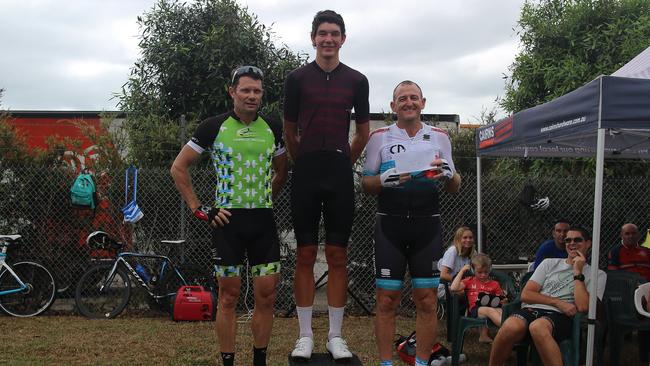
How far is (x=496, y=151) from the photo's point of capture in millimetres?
6434

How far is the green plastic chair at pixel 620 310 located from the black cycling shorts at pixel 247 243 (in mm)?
2571

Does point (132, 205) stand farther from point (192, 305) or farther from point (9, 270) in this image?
point (9, 270)

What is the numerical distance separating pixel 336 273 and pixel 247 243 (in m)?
0.52

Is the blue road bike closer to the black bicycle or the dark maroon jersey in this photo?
the black bicycle

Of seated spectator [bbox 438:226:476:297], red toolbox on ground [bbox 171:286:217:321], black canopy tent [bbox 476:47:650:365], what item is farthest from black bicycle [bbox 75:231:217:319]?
black canopy tent [bbox 476:47:650:365]

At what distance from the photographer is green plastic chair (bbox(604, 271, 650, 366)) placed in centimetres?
444

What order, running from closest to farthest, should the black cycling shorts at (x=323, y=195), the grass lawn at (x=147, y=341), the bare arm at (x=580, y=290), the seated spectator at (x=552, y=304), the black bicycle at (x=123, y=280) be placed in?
the black cycling shorts at (x=323, y=195), the seated spectator at (x=552, y=304), the bare arm at (x=580, y=290), the grass lawn at (x=147, y=341), the black bicycle at (x=123, y=280)

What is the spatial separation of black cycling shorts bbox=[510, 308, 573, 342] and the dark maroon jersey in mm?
1814

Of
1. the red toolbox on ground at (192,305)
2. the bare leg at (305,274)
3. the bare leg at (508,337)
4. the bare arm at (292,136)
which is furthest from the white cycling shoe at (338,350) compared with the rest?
the red toolbox on ground at (192,305)

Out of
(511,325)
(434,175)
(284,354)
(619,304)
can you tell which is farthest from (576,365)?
(284,354)

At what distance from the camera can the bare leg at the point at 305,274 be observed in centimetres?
346

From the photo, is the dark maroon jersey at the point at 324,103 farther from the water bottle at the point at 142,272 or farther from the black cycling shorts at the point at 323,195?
the water bottle at the point at 142,272

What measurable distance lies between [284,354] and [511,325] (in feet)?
6.37

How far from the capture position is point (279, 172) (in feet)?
12.0
